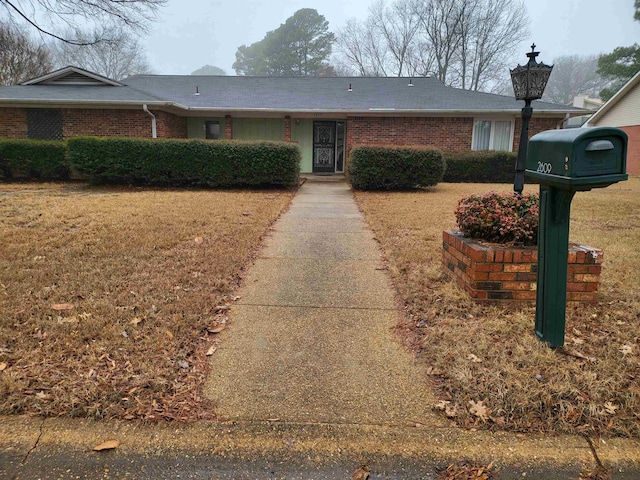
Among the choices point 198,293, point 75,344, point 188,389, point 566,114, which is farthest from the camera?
point 566,114

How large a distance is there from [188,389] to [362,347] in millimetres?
1185

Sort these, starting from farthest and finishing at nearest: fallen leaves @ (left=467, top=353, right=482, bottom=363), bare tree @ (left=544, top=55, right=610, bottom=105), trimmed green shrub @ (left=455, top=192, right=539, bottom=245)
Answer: bare tree @ (left=544, top=55, right=610, bottom=105)
trimmed green shrub @ (left=455, top=192, right=539, bottom=245)
fallen leaves @ (left=467, top=353, right=482, bottom=363)

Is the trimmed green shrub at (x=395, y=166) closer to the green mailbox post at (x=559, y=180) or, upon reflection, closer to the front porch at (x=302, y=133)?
the front porch at (x=302, y=133)

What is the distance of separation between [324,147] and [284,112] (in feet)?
7.92

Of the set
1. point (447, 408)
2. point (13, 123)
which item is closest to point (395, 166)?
point (447, 408)

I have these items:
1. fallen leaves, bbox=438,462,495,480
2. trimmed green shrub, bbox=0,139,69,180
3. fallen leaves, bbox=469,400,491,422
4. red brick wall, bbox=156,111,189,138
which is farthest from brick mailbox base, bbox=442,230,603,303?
red brick wall, bbox=156,111,189,138

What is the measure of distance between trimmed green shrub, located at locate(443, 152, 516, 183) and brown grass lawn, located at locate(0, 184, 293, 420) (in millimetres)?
9280

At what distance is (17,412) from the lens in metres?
2.26

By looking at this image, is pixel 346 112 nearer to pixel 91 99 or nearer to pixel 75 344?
pixel 91 99

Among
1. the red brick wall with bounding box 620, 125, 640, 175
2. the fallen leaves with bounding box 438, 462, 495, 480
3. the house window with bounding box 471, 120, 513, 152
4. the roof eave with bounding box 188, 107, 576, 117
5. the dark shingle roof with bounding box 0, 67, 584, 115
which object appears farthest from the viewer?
the red brick wall with bounding box 620, 125, 640, 175

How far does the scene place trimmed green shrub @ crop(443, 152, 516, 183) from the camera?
14430 millimetres

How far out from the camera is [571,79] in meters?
54.2


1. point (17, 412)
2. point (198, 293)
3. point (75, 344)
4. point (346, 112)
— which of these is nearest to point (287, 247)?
point (198, 293)

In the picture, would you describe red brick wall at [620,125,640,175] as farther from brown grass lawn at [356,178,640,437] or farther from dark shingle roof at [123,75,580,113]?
brown grass lawn at [356,178,640,437]
